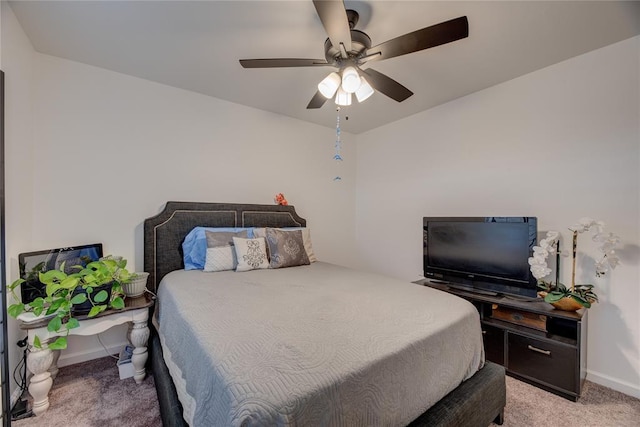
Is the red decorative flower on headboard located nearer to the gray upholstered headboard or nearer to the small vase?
the gray upholstered headboard

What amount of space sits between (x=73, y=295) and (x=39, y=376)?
0.50 metres

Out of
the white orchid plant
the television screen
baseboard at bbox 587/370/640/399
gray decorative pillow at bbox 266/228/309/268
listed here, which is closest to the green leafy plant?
the white orchid plant

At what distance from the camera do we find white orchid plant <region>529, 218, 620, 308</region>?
188 cm

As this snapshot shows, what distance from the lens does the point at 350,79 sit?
1679 millimetres

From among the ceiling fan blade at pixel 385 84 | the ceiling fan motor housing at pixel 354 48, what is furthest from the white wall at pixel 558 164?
the ceiling fan motor housing at pixel 354 48

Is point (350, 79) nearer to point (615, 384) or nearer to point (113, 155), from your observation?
point (113, 155)

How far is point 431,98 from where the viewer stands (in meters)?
2.93

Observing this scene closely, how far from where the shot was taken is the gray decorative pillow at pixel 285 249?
8.36ft

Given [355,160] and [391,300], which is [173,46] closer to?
[391,300]

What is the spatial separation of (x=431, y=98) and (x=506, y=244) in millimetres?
1665

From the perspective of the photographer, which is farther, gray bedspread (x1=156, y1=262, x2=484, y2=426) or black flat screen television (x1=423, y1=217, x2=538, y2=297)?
black flat screen television (x1=423, y1=217, x2=538, y2=297)

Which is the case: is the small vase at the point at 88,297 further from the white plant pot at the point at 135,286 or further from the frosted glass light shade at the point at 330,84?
the frosted glass light shade at the point at 330,84

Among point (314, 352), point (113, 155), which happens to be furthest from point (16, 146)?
point (314, 352)

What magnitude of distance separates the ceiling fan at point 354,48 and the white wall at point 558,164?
126 centimetres
